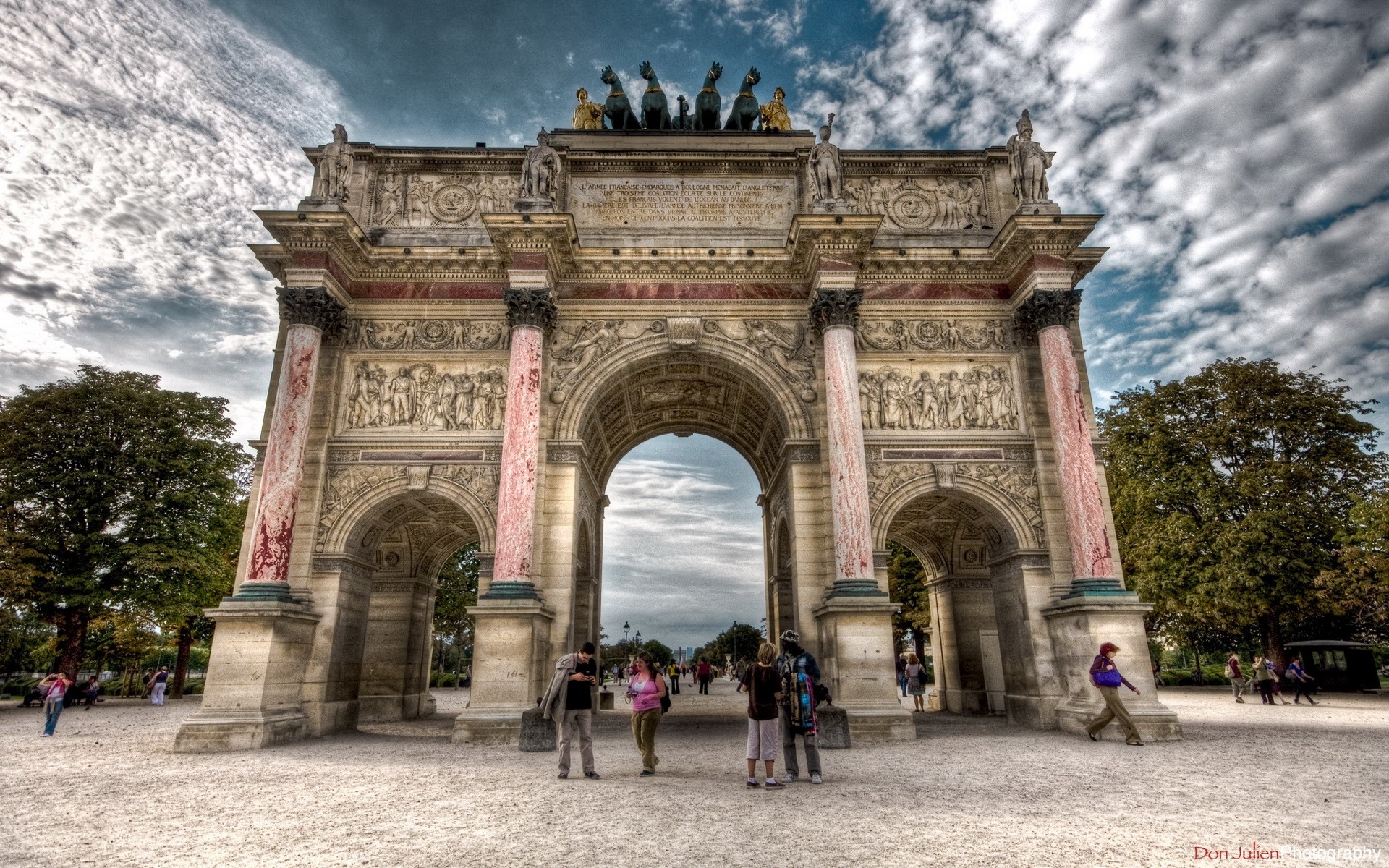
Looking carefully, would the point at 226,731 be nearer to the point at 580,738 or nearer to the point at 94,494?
the point at 580,738

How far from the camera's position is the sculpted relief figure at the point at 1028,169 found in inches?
722

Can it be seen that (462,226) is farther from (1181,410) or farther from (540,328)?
(1181,410)

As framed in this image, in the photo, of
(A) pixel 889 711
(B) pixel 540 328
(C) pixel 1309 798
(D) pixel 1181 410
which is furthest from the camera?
(D) pixel 1181 410

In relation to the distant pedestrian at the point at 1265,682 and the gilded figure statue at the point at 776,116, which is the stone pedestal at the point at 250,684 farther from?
the distant pedestrian at the point at 1265,682

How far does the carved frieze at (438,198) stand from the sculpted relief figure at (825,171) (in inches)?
303

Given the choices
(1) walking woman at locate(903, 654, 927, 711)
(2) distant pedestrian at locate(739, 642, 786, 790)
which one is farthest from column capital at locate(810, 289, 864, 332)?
(1) walking woman at locate(903, 654, 927, 711)

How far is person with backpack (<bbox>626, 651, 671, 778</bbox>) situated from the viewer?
9.53m

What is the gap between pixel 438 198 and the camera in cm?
1962

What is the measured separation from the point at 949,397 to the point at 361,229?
1502 centimetres

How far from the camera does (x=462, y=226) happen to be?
19.3 metres

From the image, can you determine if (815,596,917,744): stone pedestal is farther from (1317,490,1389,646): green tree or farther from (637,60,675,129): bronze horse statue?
(1317,490,1389,646): green tree

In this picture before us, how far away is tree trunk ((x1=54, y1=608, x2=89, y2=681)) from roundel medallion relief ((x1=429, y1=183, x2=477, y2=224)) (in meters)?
21.1

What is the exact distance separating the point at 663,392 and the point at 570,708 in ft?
41.2

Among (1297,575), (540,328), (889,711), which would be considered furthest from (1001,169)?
(1297,575)
